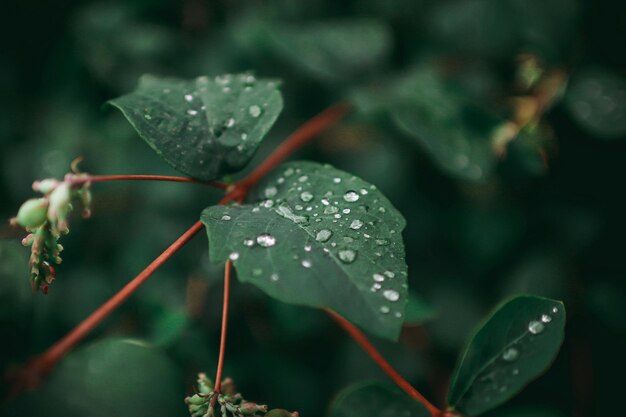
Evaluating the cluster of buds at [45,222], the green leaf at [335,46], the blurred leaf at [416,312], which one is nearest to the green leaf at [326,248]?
the cluster of buds at [45,222]

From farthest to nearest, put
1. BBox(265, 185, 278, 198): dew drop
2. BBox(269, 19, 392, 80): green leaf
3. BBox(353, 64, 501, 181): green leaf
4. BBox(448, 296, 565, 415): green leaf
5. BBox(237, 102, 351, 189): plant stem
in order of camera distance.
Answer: BBox(269, 19, 392, 80): green leaf, BBox(353, 64, 501, 181): green leaf, BBox(237, 102, 351, 189): plant stem, BBox(265, 185, 278, 198): dew drop, BBox(448, 296, 565, 415): green leaf

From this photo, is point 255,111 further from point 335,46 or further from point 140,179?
point 335,46

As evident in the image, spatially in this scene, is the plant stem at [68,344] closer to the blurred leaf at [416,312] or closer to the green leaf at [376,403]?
the green leaf at [376,403]

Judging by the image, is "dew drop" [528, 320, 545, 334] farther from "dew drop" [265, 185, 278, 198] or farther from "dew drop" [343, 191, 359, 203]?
"dew drop" [265, 185, 278, 198]

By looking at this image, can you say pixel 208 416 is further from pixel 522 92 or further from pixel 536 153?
pixel 522 92

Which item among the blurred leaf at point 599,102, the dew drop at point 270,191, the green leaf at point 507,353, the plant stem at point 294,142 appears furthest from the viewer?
the blurred leaf at point 599,102

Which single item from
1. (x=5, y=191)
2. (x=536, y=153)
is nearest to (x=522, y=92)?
(x=536, y=153)

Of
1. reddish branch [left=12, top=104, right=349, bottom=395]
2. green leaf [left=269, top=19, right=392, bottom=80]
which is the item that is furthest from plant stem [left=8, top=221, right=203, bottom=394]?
green leaf [left=269, top=19, right=392, bottom=80]
